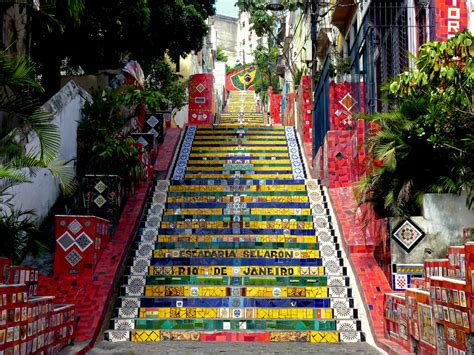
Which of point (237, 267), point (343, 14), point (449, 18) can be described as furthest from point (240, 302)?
point (343, 14)

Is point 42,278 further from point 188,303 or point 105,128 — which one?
point 105,128

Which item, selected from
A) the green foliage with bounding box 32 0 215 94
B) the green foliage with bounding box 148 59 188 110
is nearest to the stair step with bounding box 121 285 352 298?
the green foliage with bounding box 32 0 215 94

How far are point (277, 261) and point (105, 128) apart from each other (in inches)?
155

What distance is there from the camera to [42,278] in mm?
8109

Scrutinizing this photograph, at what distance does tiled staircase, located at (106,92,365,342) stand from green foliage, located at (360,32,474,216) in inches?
59.5

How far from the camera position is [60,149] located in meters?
10.8

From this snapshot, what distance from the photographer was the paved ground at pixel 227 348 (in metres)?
6.91

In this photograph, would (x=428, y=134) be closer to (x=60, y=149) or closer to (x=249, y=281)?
(x=249, y=281)

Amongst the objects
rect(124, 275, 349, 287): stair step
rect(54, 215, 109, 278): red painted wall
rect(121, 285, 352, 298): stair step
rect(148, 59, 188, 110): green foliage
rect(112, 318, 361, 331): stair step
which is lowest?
rect(112, 318, 361, 331): stair step

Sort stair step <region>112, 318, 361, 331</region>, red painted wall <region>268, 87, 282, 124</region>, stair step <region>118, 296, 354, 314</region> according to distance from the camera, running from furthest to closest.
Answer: red painted wall <region>268, 87, 282, 124</region>, stair step <region>118, 296, 354, 314</region>, stair step <region>112, 318, 361, 331</region>

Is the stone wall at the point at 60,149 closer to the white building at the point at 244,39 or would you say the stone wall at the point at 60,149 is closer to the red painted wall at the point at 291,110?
the red painted wall at the point at 291,110

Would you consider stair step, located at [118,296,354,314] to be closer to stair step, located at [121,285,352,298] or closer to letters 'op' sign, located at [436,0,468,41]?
stair step, located at [121,285,352,298]

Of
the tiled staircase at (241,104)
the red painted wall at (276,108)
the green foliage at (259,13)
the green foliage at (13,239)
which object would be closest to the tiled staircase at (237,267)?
the green foliage at (13,239)

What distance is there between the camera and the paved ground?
691 centimetres
